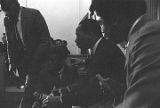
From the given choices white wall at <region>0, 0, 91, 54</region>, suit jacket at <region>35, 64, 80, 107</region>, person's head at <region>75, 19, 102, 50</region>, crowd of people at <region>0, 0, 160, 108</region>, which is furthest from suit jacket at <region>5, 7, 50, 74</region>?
white wall at <region>0, 0, 91, 54</region>

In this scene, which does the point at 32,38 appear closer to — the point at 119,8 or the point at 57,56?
the point at 57,56

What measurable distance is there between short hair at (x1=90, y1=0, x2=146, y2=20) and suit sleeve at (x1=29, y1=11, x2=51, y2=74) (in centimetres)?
311

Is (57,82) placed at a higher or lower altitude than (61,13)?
higher

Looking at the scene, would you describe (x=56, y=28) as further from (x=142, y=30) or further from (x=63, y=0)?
(x=142, y=30)

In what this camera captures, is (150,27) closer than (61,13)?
Yes

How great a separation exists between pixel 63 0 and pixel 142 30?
1227 centimetres

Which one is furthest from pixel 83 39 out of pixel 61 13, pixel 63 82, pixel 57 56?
pixel 61 13

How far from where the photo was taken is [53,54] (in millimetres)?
5160

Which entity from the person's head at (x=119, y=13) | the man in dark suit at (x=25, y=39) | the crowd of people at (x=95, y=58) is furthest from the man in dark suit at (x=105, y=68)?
the man in dark suit at (x=25, y=39)

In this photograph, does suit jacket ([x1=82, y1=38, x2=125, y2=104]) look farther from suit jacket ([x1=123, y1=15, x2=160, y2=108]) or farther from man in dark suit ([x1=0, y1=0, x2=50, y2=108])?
man in dark suit ([x1=0, y1=0, x2=50, y2=108])

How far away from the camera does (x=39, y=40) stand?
16.1ft

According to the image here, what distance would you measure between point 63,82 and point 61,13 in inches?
350

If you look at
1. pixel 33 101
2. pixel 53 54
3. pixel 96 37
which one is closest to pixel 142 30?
pixel 96 37

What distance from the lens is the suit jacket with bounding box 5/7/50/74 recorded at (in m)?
4.68
